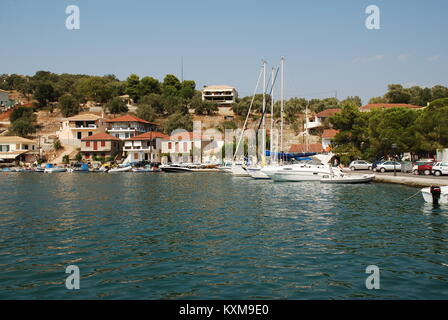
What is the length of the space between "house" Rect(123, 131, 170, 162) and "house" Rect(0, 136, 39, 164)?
21878 mm

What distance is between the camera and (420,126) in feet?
168

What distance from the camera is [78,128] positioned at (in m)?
98.3

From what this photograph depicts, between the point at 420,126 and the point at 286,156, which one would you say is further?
the point at 286,156

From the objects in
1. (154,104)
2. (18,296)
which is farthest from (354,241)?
(154,104)

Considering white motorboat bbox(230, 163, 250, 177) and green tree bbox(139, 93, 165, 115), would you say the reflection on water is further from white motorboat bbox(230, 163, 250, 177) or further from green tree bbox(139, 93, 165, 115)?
green tree bbox(139, 93, 165, 115)

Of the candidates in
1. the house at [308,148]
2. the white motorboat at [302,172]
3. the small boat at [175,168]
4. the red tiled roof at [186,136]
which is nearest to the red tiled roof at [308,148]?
the house at [308,148]

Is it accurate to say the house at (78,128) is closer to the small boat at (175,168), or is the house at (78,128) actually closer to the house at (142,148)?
the house at (142,148)

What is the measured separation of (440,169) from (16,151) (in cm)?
8694

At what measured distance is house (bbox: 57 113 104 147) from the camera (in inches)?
3858

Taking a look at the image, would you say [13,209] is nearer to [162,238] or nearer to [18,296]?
[162,238]

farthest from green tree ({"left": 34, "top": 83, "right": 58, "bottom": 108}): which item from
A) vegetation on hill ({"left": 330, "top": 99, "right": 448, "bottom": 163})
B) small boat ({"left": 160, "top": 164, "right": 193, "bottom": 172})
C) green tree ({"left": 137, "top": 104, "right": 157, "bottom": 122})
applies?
vegetation on hill ({"left": 330, "top": 99, "right": 448, "bottom": 163})

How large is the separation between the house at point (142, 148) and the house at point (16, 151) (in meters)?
21.9

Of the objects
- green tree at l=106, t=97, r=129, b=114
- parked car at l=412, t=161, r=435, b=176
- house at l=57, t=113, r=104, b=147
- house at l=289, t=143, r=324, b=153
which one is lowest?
parked car at l=412, t=161, r=435, b=176

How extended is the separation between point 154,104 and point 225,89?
40.7 metres
